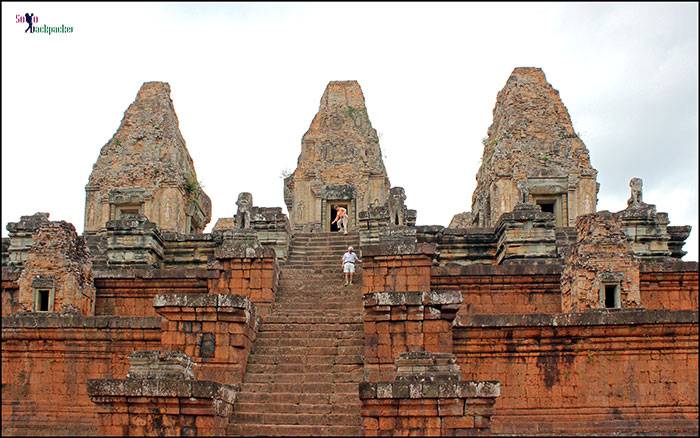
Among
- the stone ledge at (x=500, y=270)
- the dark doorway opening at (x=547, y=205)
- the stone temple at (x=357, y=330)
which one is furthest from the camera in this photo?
the dark doorway opening at (x=547, y=205)

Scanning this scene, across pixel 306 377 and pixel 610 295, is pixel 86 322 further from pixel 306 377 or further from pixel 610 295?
pixel 610 295

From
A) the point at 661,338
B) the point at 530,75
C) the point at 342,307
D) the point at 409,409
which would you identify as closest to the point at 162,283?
the point at 342,307

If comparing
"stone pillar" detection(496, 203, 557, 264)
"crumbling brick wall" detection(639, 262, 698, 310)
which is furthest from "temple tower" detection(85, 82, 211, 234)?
"crumbling brick wall" detection(639, 262, 698, 310)

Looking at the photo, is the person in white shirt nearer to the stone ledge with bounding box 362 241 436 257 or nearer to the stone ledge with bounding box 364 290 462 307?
the stone ledge with bounding box 362 241 436 257

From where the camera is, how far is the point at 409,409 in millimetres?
7789

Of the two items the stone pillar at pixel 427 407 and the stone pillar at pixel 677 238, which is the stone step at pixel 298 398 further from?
the stone pillar at pixel 677 238

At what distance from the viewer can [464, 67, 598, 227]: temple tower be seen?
67.2ft

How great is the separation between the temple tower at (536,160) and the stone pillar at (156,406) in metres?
13.7

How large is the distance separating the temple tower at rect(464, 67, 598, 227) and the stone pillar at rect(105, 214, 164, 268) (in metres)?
9.00

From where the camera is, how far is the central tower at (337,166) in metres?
24.7

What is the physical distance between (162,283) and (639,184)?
10892 millimetres

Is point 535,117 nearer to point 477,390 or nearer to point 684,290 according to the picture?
point 684,290

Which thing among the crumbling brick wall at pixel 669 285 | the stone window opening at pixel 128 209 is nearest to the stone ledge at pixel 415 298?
the crumbling brick wall at pixel 669 285

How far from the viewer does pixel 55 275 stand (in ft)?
43.8
